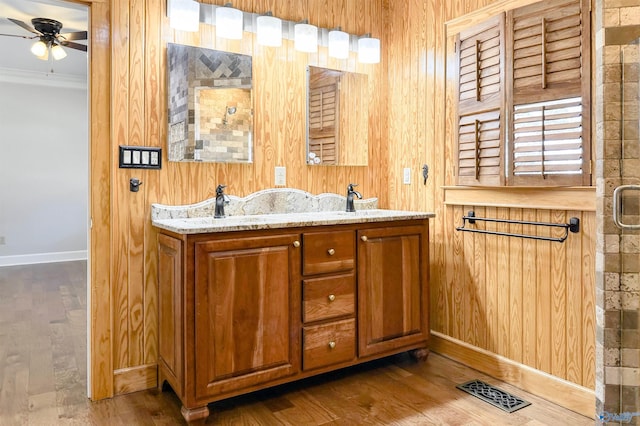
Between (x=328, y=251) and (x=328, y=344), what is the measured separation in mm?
486

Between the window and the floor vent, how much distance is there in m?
1.08

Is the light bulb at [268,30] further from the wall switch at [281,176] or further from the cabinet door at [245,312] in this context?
the cabinet door at [245,312]

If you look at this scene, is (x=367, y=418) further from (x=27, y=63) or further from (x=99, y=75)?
(x=27, y=63)

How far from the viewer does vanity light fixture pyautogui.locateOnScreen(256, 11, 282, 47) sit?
105 inches

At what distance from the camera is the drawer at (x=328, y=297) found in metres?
2.26

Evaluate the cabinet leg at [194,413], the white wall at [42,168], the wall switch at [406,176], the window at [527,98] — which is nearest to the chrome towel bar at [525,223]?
the window at [527,98]

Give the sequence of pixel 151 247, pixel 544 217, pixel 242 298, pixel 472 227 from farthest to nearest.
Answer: pixel 472 227 → pixel 151 247 → pixel 544 217 → pixel 242 298

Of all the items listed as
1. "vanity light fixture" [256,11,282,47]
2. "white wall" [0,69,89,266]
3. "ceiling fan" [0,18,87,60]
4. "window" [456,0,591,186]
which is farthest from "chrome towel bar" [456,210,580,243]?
"white wall" [0,69,89,266]

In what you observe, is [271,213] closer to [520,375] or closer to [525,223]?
[525,223]

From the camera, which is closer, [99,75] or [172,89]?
[99,75]

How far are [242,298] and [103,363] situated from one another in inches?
33.7

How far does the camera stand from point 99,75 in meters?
2.26

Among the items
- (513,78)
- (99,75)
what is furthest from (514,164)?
(99,75)

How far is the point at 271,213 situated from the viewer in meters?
2.73
